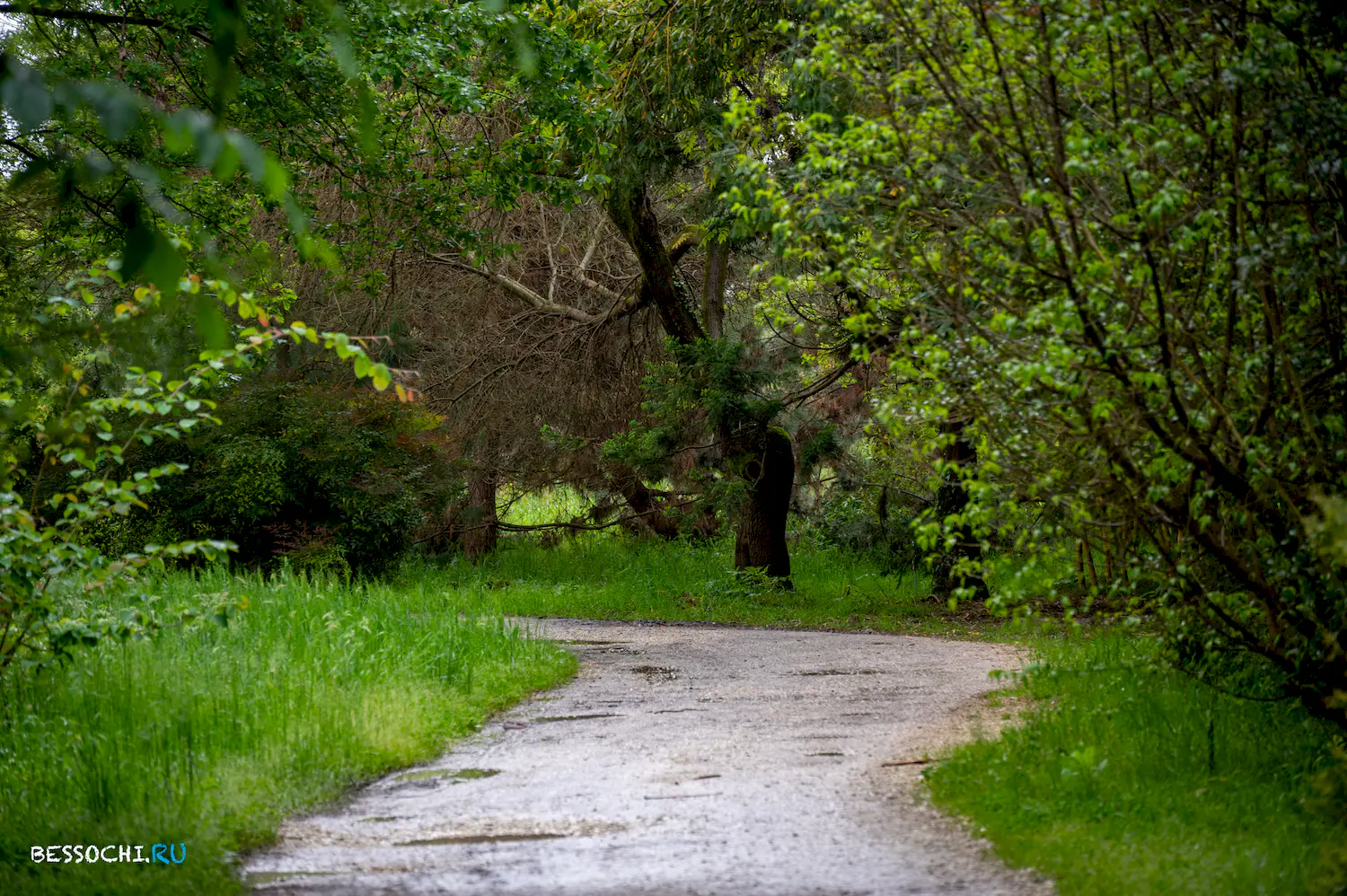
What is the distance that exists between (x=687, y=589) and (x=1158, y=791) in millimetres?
11600

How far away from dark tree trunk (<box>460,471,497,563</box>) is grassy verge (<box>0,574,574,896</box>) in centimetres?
1101

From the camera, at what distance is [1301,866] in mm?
4363

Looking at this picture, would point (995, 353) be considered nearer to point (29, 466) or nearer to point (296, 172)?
point (296, 172)

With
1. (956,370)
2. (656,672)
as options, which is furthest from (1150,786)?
(656,672)

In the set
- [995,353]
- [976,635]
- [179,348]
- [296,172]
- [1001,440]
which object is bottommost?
[976,635]

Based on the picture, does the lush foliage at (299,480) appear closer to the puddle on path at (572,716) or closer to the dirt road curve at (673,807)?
the dirt road curve at (673,807)

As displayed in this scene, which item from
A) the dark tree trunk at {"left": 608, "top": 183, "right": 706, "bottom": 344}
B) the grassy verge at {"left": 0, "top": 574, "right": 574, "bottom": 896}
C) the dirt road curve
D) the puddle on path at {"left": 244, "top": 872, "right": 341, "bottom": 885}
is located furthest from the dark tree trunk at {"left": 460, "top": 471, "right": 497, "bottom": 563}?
the puddle on path at {"left": 244, "top": 872, "right": 341, "bottom": 885}

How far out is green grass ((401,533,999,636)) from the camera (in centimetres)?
1457

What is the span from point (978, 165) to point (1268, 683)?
3308mm

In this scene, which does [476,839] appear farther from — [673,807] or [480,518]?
[480,518]

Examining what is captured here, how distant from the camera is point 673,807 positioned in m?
5.61

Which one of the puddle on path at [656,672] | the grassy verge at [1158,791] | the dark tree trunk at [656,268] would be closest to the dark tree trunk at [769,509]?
the dark tree trunk at [656,268]

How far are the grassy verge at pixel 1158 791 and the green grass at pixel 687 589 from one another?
249 inches

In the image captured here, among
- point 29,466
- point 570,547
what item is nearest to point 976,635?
point 570,547
